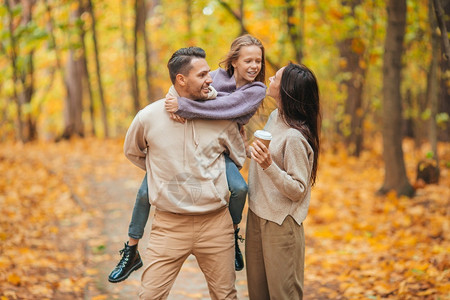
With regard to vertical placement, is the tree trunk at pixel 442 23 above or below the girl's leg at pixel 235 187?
above

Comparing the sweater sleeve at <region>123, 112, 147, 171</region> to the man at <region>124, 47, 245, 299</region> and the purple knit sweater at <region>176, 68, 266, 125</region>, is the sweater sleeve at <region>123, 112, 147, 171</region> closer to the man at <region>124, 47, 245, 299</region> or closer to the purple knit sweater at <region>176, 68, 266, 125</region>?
the man at <region>124, 47, 245, 299</region>

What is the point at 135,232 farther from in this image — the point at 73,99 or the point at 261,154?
the point at 73,99

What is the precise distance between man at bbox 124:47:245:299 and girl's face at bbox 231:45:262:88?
1.04 feet

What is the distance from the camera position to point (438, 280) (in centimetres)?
468

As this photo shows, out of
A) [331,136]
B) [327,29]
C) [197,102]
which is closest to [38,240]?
[197,102]

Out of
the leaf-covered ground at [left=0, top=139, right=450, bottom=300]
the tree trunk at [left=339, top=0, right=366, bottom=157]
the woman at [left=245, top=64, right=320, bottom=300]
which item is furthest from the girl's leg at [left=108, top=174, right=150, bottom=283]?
the tree trunk at [left=339, top=0, right=366, bottom=157]

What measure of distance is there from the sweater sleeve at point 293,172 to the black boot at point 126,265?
1119 mm

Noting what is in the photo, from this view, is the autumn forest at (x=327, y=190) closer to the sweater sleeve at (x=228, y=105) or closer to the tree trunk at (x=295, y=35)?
the tree trunk at (x=295, y=35)

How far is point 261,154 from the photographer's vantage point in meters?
2.72

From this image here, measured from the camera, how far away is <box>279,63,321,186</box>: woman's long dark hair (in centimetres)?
287

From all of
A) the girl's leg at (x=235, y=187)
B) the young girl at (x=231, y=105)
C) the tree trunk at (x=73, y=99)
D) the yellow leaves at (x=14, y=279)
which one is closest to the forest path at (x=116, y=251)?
the yellow leaves at (x=14, y=279)

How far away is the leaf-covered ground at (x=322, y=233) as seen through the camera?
4.98 m

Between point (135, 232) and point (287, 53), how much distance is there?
1113 cm

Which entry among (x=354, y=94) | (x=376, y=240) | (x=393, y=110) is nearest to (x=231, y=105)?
(x=376, y=240)
